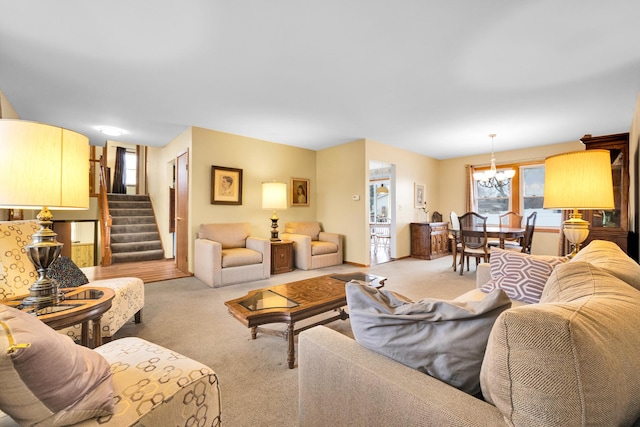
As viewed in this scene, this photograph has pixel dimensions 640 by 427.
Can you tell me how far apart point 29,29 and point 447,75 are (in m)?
3.51

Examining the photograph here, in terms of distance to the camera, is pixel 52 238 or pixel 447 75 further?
pixel 447 75

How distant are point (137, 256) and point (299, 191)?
3.51 metres

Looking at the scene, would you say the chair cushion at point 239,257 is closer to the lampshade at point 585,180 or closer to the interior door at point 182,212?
the interior door at point 182,212

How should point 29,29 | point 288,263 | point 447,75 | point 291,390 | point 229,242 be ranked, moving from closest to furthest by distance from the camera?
point 291,390
point 29,29
point 447,75
point 229,242
point 288,263

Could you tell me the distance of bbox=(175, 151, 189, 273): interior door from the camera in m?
4.61

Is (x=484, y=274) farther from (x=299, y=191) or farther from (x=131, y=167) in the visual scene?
(x=131, y=167)

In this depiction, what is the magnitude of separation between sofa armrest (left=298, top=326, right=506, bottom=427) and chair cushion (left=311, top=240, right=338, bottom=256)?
3.89 meters

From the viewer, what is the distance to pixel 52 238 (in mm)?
1474

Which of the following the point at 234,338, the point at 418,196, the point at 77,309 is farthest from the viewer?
the point at 418,196

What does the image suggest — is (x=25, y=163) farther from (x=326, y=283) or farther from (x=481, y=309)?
(x=326, y=283)

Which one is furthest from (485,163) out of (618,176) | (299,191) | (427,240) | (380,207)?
(299,191)

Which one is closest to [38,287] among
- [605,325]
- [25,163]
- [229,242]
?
[25,163]

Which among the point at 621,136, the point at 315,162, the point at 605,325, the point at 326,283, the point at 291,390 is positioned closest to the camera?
the point at 605,325

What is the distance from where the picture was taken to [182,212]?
4.84m
